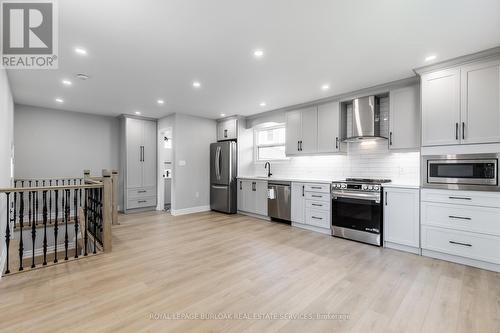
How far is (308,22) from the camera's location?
220cm

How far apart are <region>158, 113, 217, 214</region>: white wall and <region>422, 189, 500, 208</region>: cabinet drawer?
4822 millimetres

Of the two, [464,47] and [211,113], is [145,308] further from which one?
[211,113]

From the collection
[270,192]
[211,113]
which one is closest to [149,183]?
[211,113]

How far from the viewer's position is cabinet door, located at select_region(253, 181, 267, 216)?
5289 millimetres

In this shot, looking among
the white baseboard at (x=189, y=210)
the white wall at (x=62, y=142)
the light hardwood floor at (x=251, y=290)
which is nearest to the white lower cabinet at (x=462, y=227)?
the light hardwood floor at (x=251, y=290)

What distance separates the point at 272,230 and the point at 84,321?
3.16 metres

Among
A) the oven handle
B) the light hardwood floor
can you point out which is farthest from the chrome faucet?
the light hardwood floor

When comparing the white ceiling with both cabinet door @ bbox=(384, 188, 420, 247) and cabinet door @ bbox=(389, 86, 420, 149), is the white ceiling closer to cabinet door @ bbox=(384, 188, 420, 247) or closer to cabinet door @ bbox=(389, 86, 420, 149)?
cabinet door @ bbox=(389, 86, 420, 149)

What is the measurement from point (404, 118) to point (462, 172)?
1.09 metres

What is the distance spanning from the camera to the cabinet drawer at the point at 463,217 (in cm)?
267

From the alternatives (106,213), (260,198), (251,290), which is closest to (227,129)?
(260,198)

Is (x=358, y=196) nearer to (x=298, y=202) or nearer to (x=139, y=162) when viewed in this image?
(x=298, y=202)

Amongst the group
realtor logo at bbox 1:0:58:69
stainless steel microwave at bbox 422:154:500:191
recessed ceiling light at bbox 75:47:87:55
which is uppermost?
realtor logo at bbox 1:0:58:69

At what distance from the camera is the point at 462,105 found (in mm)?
2914
